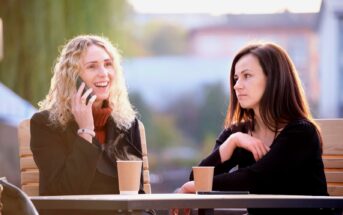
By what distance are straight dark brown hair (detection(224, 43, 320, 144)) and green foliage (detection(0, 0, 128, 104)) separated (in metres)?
3.26

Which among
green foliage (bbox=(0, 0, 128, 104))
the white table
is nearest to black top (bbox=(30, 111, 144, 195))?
the white table

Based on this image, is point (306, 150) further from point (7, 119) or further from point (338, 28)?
point (338, 28)

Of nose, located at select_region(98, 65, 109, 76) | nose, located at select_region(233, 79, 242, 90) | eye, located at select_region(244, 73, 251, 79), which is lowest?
nose, located at select_region(98, 65, 109, 76)

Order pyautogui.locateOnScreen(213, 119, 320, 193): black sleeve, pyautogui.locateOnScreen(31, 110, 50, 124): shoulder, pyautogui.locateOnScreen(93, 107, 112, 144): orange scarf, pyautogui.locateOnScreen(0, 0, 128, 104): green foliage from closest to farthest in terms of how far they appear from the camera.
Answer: pyautogui.locateOnScreen(213, 119, 320, 193): black sleeve → pyautogui.locateOnScreen(31, 110, 50, 124): shoulder → pyautogui.locateOnScreen(93, 107, 112, 144): orange scarf → pyautogui.locateOnScreen(0, 0, 128, 104): green foliage

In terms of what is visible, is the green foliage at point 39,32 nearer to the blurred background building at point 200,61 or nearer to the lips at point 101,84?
the blurred background building at point 200,61

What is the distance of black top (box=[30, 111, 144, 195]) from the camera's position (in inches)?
110

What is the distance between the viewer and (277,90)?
2.74 meters

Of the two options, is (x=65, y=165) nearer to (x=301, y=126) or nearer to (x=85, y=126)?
(x=85, y=126)

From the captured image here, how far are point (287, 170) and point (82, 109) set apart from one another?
2.57 feet

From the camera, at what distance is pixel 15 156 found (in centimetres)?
662

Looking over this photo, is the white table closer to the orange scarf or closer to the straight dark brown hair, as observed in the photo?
the straight dark brown hair

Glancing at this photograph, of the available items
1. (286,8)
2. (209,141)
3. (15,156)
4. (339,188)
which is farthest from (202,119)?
(339,188)

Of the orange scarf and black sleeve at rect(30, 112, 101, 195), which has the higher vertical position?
the orange scarf

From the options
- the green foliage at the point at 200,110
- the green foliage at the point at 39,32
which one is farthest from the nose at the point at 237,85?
the green foliage at the point at 200,110
